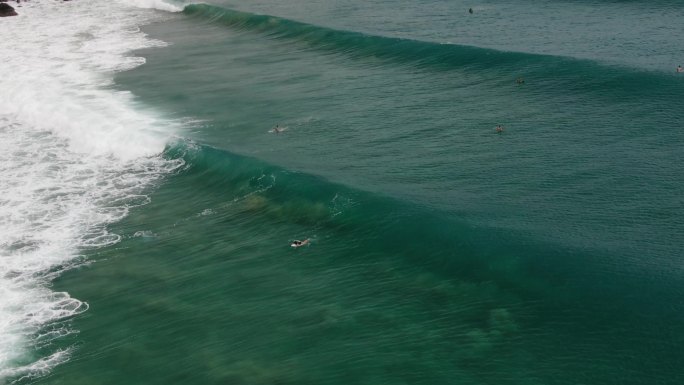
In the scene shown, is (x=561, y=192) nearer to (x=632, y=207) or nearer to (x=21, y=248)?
(x=632, y=207)

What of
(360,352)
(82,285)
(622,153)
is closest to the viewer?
(360,352)

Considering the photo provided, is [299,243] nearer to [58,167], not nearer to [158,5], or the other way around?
[58,167]

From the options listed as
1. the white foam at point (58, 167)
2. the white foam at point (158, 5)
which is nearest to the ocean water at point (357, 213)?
the white foam at point (58, 167)

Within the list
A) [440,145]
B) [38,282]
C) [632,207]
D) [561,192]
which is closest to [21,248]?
[38,282]

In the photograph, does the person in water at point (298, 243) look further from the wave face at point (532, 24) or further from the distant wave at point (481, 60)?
the wave face at point (532, 24)

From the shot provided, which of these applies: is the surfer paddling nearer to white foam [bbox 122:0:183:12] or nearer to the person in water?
the person in water

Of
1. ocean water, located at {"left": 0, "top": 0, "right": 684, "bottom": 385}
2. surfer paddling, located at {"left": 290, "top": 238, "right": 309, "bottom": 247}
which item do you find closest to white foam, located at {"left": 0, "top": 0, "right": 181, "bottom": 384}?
ocean water, located at {"left": 0, "top": 0, "right": 684, "bottom": 385}
